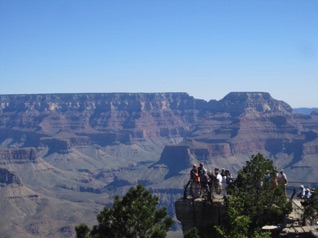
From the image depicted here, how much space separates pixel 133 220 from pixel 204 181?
23.1ft

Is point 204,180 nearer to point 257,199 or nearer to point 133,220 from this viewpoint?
Answer: point 257,199

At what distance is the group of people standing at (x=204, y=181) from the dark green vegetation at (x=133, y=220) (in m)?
3.86

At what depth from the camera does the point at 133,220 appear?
95.5 feet

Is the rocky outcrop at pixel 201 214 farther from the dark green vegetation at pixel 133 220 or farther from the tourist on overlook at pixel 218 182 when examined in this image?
the dark green vegetation at pixel 133 220

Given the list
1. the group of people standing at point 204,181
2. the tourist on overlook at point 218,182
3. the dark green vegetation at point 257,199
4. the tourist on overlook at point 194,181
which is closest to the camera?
the dark green vegetation at point 257,199

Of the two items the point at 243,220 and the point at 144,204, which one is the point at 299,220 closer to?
the point at 243,220

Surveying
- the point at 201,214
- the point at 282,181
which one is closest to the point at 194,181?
the point at 201,214

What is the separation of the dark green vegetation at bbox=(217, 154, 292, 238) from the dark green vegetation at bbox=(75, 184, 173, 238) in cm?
362

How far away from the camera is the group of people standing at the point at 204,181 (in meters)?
34.2

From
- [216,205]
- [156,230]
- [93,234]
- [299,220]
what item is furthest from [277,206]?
[93,234]

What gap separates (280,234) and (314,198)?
111 inches

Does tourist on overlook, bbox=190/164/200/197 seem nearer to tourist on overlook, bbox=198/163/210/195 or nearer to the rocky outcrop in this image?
tourist on overlook, bbox=198/163/210/195

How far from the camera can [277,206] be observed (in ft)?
104

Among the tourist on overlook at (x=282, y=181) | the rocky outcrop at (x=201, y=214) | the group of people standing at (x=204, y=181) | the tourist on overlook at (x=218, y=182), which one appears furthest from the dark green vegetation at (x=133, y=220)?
the tourist on overlook at (x=282, y=181)
